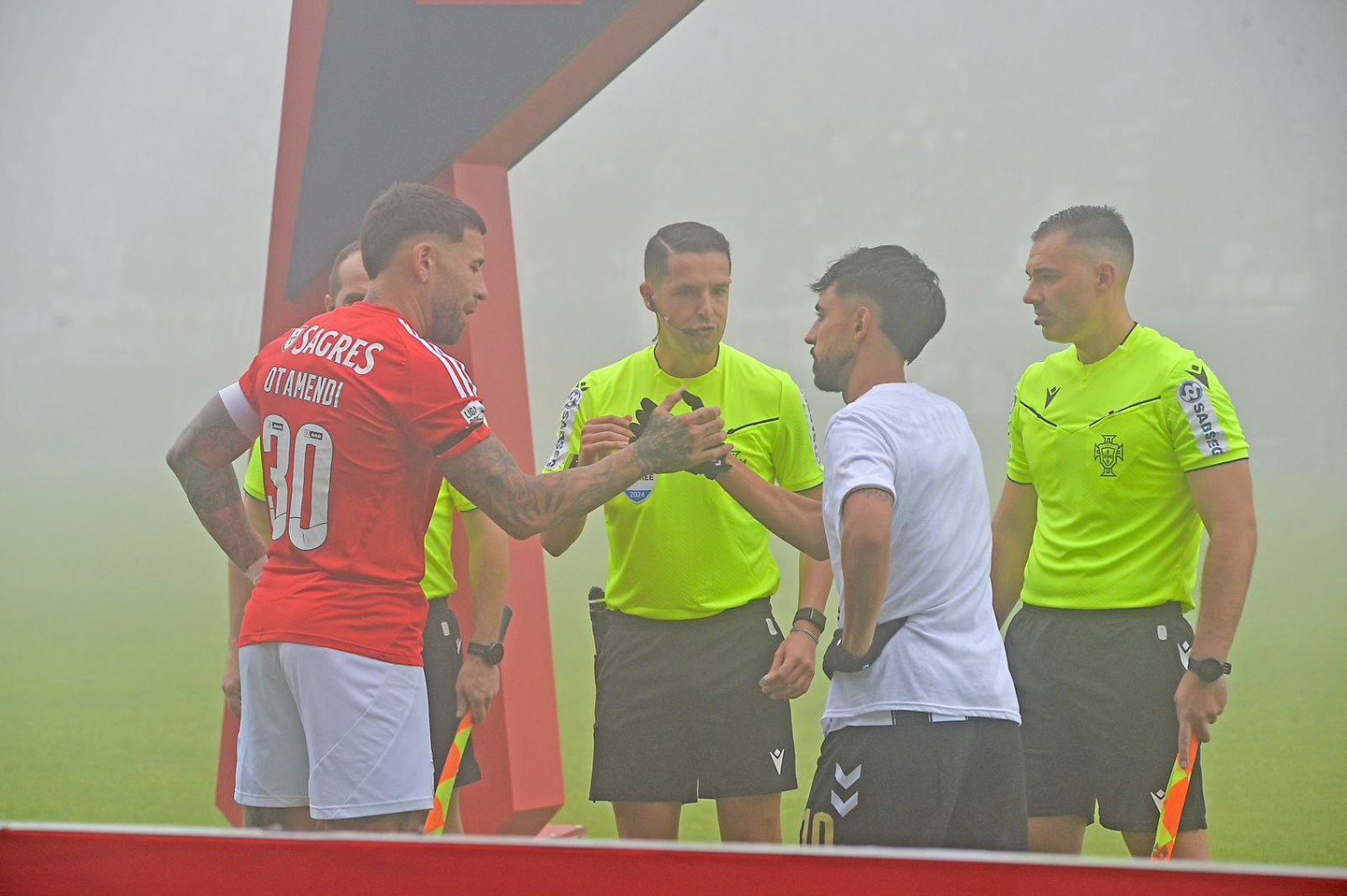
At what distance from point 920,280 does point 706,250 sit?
503mm

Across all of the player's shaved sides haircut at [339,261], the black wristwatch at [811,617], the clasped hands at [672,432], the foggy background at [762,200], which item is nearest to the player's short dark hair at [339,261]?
the player's shaved sides haircut at [339,261]

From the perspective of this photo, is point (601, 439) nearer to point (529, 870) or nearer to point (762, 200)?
point (762, 200)

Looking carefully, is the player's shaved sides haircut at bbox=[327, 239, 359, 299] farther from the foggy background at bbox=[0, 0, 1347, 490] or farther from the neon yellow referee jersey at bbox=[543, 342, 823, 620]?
the neon yellow referee jersey at bbox=[543, 342, 823, 620]

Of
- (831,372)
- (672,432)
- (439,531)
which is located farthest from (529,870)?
(831,372)

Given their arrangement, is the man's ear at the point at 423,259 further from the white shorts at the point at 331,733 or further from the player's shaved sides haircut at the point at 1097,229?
the player's shaved sides haircut at the point at 1097,229

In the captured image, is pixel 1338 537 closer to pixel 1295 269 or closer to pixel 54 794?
pixel 1295 269

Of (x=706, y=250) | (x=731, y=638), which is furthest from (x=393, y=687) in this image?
(x=706, y=250)

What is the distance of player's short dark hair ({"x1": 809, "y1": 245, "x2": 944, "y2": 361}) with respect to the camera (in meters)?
2.32

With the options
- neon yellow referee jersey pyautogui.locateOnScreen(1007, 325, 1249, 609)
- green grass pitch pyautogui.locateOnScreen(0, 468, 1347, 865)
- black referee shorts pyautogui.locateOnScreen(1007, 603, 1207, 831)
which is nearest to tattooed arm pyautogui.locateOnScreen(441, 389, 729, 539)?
neon yellow referee jersey pyautogui.locateOnScreen(1007, 325, 1249, 609)

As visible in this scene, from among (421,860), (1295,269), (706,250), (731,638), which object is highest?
(706,250)

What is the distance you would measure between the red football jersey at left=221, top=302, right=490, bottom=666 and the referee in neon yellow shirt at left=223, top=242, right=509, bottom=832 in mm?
362

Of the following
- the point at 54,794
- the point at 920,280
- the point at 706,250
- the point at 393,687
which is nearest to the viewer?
the point at 393,687

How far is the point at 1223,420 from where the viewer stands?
93.6 inches

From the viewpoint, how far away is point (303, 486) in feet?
7.39
